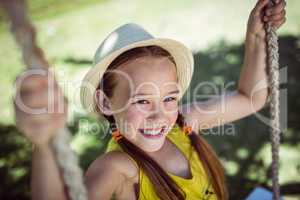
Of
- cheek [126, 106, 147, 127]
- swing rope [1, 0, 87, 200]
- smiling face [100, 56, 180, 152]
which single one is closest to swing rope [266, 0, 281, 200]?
smiling face [100, 56, 180, 152]

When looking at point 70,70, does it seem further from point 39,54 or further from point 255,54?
point 39,54

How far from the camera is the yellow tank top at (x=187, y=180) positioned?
1377 millimetres

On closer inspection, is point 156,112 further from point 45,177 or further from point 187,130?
point 45,177

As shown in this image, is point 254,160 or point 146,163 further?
point 254,160

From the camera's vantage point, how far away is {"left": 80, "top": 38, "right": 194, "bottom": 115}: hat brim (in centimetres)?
135

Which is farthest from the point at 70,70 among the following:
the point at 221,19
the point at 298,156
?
the point at 298,156

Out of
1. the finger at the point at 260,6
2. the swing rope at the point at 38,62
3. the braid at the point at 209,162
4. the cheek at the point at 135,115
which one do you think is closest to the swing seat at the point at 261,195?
the braid at the point at 209,162

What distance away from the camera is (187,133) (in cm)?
162

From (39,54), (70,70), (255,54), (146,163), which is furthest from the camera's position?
(70,70)

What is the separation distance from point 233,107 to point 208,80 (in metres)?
1.80

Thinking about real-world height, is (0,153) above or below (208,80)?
below

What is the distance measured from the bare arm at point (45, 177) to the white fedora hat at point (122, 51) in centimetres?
57

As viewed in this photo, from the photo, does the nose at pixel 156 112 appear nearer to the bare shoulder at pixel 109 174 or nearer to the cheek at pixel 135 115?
the cheek at pixel 135 115

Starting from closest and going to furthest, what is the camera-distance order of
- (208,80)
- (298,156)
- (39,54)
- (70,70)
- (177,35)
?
(39,54) < (298,156) < (208,80) < (70,70) < (177,35)
